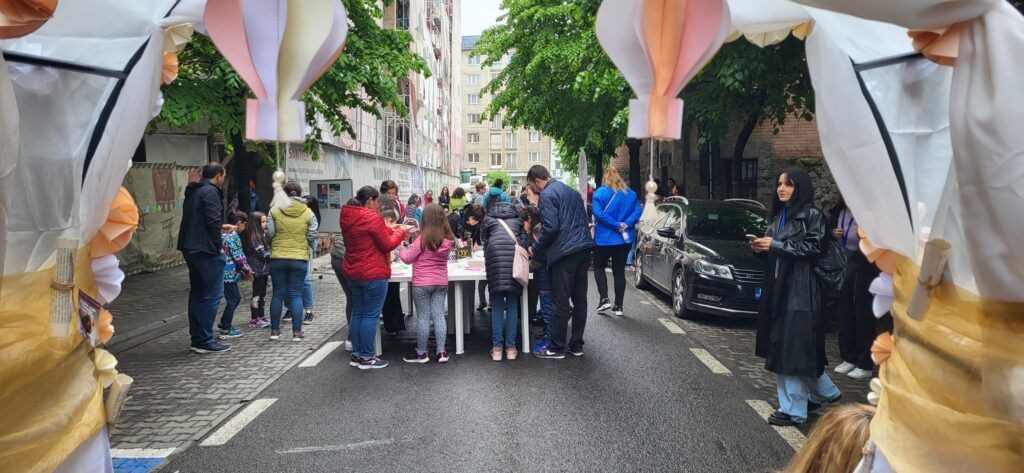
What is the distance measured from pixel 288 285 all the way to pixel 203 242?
1109 mm

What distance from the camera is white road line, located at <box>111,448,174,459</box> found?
14.0ft

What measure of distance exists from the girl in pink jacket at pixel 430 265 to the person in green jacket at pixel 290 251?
161 cm

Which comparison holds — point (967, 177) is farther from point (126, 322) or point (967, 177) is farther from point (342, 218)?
point (126, 322)

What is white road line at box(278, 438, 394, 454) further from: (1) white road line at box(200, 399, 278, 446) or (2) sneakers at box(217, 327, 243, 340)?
(2) sneakers at box(217, 327, 243, 340)

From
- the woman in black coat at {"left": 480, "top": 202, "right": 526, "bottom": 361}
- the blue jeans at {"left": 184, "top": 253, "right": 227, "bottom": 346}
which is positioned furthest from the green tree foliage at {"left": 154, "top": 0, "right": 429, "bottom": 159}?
the woman in black coat at {"left": 480, "top": 202, "right": 526, "bottom": 361}

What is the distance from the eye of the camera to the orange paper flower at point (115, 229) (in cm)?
208

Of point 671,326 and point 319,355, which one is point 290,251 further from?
point 671,326

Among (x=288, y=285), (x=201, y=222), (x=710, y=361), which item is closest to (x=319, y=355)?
(x=288, y=285)

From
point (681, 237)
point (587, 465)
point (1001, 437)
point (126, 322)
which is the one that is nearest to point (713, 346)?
point (681, 237)

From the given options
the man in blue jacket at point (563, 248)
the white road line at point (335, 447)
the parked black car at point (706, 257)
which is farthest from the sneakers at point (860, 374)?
the white road line at point (335, 447)

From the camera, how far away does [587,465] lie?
13.2 ft

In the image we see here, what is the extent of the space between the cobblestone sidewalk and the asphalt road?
234 mm

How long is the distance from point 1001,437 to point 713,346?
6.19 meters

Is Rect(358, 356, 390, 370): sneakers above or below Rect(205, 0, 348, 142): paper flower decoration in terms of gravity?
below
